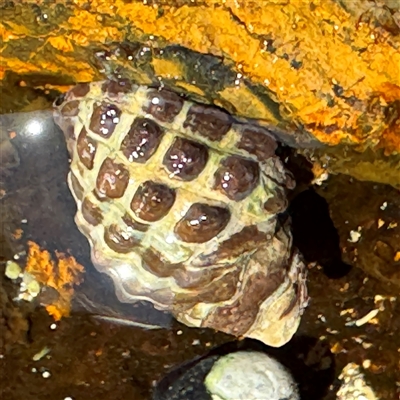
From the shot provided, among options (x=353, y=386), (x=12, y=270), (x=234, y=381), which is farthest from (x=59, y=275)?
(x=353, y=386)

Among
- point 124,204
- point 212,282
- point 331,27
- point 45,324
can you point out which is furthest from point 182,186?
point 45,324

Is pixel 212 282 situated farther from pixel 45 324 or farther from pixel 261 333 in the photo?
pixel 45 324

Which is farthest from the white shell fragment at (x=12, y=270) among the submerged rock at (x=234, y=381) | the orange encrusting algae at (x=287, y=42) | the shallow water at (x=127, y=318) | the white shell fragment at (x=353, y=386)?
the white shell fragment at (x=353, y=386)

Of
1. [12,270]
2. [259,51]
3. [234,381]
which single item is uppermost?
[259,51]

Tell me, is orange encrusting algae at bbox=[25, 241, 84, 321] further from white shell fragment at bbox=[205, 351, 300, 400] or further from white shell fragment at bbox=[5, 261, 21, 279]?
white shell fragment at bbox=[205, 351, 300, 400]

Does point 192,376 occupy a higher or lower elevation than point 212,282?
lower

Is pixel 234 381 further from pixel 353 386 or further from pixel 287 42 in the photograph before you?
pixel 287 42
